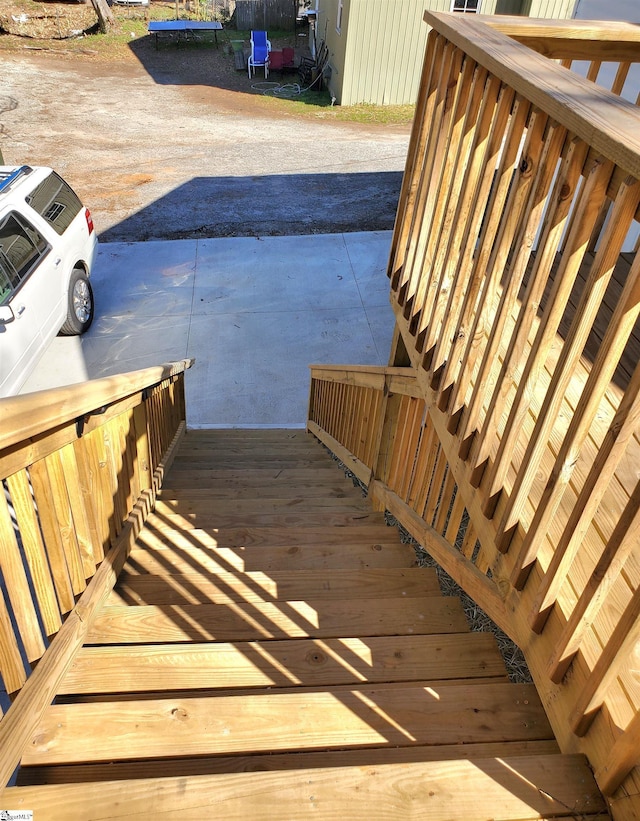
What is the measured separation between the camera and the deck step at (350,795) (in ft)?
4.17

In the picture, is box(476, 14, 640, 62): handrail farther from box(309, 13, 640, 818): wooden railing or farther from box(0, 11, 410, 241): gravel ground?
box(0, 11, 410, 241): gravel ground

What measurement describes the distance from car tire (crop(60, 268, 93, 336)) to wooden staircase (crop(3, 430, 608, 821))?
15.5 ft

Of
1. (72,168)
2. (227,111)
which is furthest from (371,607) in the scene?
(227,111)

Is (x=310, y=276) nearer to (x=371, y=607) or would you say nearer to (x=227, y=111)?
(x=371, y=607)

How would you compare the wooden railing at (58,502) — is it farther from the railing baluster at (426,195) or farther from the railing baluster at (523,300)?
the railing baluster at (426,195)

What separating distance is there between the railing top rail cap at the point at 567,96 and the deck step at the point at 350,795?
4.35 feet

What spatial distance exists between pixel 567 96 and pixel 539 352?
63cm

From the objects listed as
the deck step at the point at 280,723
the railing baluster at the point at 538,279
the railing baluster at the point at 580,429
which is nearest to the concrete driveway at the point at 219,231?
the railing baluster at the point at 538,279

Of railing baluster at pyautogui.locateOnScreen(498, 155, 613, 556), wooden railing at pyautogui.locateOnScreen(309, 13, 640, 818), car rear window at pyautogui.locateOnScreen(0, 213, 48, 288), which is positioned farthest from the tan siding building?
railing baluster at pyautogui.locateOnScreen(498, 155, 613, 556)

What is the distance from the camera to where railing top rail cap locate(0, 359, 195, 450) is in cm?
146

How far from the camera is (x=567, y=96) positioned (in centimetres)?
146

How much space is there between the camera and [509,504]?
1811 millimetres

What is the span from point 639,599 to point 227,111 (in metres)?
17.6

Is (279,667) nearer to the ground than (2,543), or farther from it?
nearer to the ground
